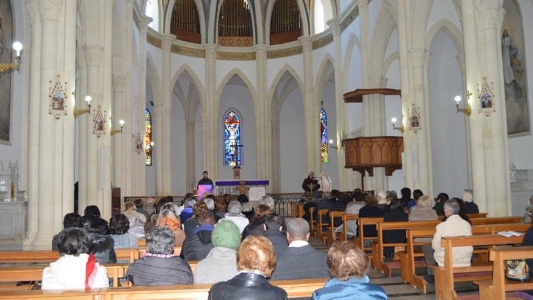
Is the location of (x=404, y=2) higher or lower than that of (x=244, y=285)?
higher

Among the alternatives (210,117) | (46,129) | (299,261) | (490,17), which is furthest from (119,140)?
(299,261)

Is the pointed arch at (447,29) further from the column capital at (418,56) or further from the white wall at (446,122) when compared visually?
the white wall at (446,122)

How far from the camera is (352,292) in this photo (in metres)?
3.41

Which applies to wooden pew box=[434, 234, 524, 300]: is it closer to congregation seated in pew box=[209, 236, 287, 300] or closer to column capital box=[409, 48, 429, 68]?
congregation seated in pew box=[209, 236, 287, 300]

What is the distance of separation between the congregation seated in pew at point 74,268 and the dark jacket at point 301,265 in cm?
154

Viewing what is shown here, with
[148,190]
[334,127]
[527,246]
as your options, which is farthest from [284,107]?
[527,246]

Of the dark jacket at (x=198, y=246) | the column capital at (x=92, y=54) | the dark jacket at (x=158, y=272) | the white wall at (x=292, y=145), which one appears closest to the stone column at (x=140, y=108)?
the column capital at (x=92, y=54)

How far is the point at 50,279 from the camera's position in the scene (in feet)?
14.3

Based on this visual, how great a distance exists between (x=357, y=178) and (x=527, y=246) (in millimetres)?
19677

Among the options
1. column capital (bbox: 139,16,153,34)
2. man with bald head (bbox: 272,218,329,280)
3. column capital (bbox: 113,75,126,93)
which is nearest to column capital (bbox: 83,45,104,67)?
column capital (bbox: 113,75,126,93)

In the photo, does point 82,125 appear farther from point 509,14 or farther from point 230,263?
point 509,14

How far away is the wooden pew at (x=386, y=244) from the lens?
29.5 ft

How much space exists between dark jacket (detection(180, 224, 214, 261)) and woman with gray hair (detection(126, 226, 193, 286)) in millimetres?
1388

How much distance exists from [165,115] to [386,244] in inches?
817
